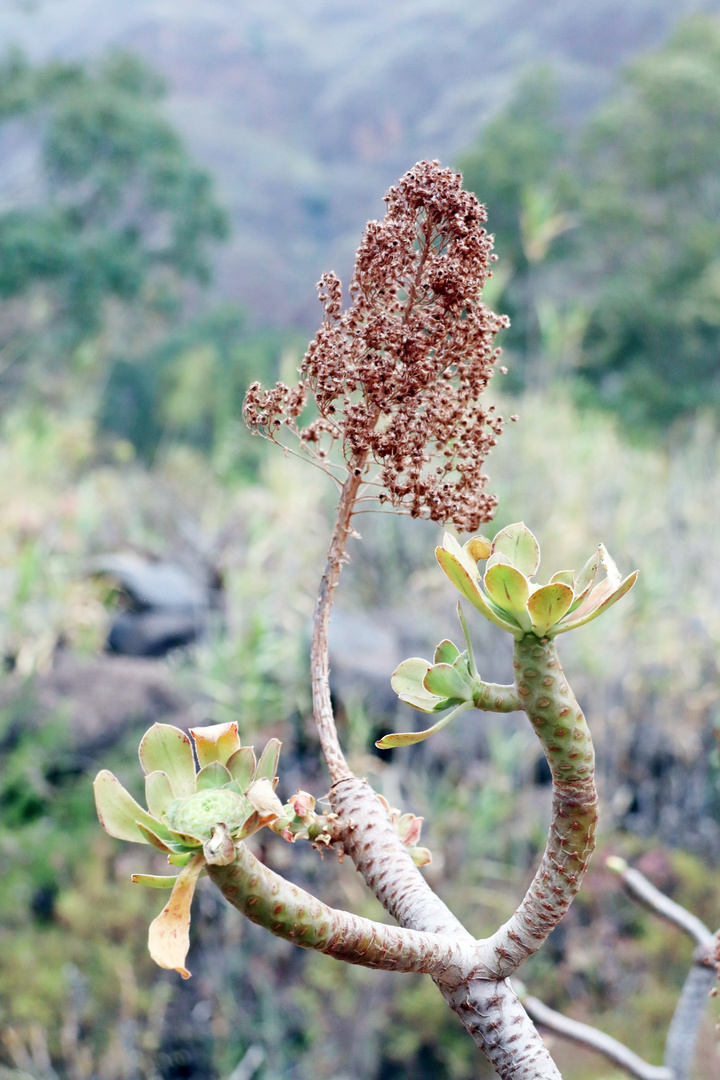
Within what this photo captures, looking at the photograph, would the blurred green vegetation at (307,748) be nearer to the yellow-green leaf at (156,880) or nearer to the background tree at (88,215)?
the yellow-green leaf at (156,880)

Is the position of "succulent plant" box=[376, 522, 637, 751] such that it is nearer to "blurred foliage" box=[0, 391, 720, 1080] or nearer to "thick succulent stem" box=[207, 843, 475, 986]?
"thick succulent stem" box=[207, 843, 475, 986]

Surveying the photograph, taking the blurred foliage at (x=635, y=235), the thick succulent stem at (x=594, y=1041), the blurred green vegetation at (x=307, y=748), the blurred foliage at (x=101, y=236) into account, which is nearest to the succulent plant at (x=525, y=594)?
the thick succulent stem at (x=594, y=1041)

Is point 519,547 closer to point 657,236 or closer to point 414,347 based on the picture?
point 414,347

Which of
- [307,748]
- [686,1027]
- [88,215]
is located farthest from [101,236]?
[686,1027]

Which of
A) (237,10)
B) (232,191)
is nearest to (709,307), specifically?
(232,191)

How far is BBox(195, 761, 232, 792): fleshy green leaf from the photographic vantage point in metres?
0.35

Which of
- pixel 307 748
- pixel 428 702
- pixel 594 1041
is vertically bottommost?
pixel 594 1041

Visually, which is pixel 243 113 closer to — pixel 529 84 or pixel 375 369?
pixel 529 84

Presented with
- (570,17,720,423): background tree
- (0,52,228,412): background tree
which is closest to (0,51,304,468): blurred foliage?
(0,52,228,412): background tree

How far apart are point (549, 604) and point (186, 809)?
14 cm

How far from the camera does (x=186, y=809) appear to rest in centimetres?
30

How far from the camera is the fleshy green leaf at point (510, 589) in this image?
28cm

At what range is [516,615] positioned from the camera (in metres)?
0.29

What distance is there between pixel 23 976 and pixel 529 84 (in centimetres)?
2132
